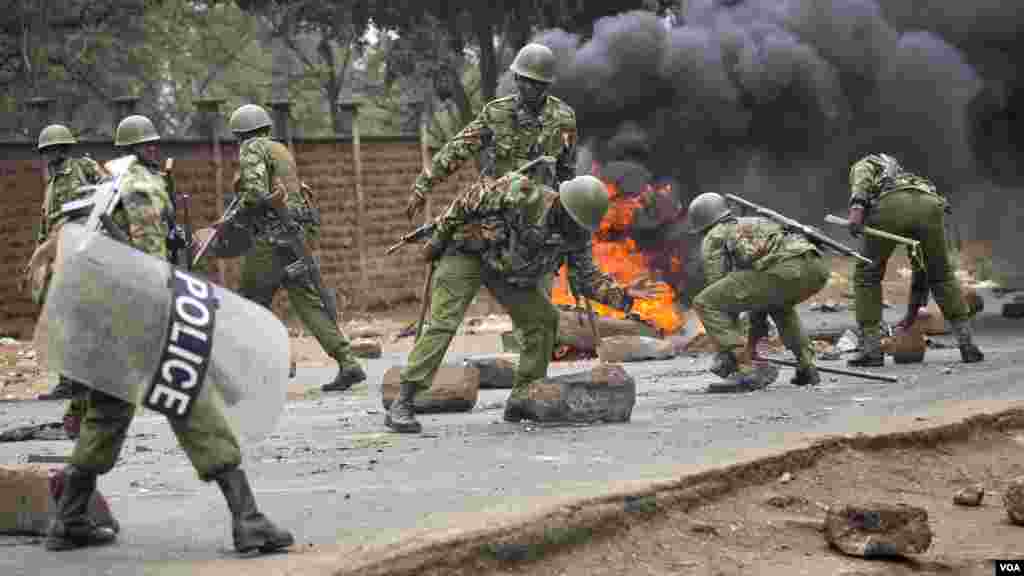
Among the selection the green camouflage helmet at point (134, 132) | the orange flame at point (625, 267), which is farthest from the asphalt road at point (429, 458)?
the orange flame at point (625, 267)

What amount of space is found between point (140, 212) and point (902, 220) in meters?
7.87

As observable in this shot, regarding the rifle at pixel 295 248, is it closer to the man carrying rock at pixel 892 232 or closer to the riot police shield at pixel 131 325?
the man carrying rock at pixel 892 232

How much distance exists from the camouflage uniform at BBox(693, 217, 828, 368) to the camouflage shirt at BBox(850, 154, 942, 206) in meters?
1.49

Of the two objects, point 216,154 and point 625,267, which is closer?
point 625,267

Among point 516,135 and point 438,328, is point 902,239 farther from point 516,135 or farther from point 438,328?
point 438,328

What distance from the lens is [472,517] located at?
19.3 ft

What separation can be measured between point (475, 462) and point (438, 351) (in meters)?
1.17

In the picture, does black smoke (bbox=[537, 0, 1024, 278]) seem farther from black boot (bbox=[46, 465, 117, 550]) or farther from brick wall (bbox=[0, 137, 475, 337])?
black boot (bbox=[46, 465, 117, 550])

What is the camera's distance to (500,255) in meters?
8.68

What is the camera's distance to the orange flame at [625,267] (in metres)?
15.7

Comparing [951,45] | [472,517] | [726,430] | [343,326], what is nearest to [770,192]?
[951,45]

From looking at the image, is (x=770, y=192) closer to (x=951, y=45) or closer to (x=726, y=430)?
(x=951, y=45)

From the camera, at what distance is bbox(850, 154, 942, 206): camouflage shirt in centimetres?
1241

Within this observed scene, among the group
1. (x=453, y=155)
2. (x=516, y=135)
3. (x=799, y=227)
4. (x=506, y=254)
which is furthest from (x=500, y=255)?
(x=799, y=227)
